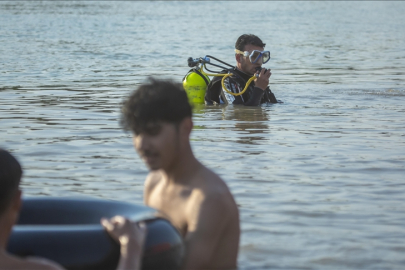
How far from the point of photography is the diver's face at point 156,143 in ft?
8.92

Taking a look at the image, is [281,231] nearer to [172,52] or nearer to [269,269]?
[269,269]

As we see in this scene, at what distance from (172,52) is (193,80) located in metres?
10.5

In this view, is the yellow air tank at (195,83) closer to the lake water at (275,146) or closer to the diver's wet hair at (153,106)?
the lake water at (275,146)

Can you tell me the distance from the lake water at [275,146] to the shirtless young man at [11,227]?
1.65 meters

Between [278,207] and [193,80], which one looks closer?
[278,207]

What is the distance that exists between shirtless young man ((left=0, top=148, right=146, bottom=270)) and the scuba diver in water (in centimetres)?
614

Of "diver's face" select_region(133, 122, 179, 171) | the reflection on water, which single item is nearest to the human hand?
"diver's face" select_region(133, 122, 179, 171)

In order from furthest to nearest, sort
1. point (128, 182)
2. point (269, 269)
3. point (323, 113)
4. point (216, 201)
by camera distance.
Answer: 1. point (323, 113)
2. point (128, 182)
3. point (269, 269)
4. point (216, 201)

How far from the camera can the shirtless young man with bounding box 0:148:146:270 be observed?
247 cm

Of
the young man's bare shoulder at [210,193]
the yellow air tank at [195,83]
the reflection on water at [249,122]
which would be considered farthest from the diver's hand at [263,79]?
the young man's bare shoulder at [210,193]

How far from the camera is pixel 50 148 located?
692 centimetres

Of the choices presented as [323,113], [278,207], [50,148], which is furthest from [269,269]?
[323,113]

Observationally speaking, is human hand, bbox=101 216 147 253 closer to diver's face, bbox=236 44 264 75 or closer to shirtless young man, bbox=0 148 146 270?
shirtless young man, bbox=0 148 146 270

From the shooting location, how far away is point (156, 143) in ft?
8.95
